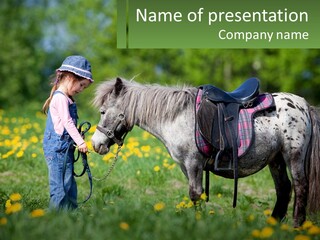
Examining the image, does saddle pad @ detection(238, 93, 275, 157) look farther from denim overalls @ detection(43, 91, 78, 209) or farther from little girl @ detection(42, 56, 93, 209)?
denim overalls @ detection(43, 91, 78, 209)

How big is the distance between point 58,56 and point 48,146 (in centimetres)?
3059

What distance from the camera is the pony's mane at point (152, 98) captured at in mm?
5652

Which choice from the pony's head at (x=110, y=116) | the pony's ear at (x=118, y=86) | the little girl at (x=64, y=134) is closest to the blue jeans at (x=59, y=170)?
the little girl at (x=64, y=134)

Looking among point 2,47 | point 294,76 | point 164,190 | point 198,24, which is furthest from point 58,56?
point 164,190

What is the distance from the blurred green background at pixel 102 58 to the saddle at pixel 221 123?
808 inches

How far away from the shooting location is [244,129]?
5602 millimetres

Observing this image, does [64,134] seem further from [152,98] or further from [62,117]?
[152,98]

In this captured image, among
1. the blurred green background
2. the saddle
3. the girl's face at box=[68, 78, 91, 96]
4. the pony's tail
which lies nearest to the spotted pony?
the pony's tail

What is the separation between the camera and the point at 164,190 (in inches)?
314

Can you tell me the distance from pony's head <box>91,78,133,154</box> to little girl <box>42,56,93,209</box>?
31 cm

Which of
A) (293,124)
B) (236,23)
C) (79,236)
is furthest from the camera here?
(236,23)

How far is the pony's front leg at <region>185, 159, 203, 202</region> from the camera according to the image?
5.49m

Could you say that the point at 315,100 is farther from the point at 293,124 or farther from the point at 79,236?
the point at 79,236

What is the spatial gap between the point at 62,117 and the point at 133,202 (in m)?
1.08
